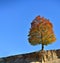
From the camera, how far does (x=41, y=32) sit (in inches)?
3068

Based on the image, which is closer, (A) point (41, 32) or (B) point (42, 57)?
(B) point (42, 57)

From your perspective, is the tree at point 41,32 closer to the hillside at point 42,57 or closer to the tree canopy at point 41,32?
the tree canopy at point 41,32

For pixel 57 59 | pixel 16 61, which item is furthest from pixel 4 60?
pixel 57 59

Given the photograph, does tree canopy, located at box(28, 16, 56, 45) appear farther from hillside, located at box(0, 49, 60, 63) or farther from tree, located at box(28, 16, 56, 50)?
hillside, located at box(0, 49, 60, 63)

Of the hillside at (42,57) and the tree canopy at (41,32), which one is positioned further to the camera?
the tree canopy at (41,32)

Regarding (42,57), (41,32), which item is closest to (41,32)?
(41,32)

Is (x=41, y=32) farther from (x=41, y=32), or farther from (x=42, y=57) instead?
(x=42, y=57)

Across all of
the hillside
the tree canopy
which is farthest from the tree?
the hillside

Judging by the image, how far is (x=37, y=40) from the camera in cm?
7719

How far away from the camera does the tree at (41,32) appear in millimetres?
77250

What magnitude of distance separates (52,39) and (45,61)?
723 cm

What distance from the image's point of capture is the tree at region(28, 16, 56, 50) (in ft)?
253

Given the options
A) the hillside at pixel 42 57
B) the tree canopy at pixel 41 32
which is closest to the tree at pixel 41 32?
the tree canopy at pixel 41 32

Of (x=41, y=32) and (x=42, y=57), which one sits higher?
(x=41, y=32)
